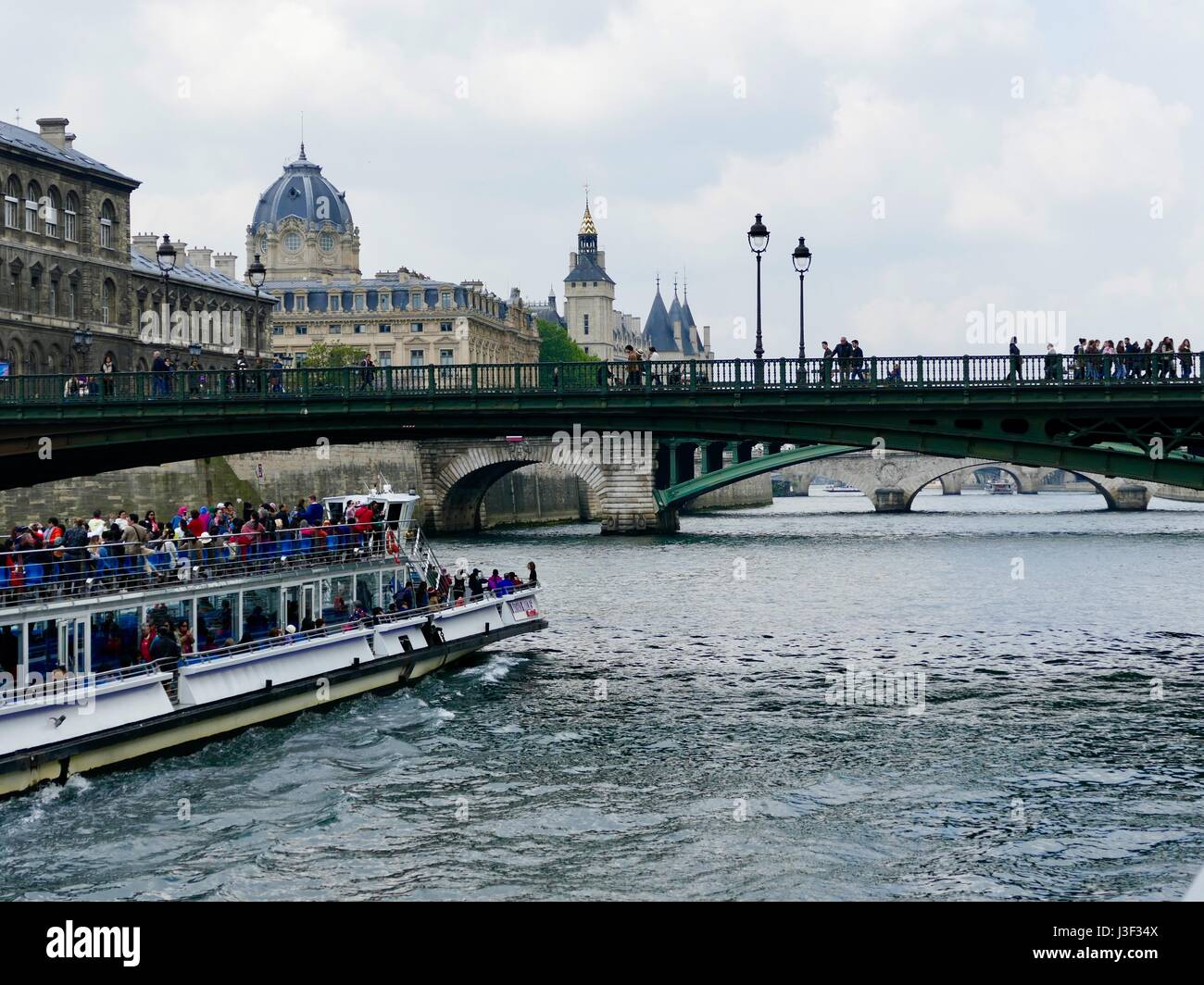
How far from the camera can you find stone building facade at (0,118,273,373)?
76.9m

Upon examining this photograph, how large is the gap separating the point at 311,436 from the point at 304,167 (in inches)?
5079

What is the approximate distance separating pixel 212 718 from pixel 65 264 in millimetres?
58801

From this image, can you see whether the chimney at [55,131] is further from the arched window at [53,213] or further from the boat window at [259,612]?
the boat window at [259,612]

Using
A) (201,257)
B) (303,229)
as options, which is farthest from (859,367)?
(303,229)

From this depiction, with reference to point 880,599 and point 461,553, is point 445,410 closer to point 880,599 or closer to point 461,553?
point 880,599

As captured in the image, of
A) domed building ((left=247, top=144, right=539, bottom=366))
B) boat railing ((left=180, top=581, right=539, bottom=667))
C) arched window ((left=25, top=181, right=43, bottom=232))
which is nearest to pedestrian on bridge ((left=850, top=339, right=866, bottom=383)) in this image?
boat railing ((left=180, top=581, right=539, bottom=667))

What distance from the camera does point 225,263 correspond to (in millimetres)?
118375

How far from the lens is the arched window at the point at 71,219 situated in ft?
269

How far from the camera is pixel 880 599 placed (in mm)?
53156

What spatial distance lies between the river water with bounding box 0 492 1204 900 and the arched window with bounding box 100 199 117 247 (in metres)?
47.5

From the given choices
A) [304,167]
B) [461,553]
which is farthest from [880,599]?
[304,167]

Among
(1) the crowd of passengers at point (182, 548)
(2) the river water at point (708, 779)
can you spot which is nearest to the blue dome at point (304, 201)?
(2) the river water at point (708, 779)

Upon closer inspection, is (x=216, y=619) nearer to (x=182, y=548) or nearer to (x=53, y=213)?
(x=182, y=548)
